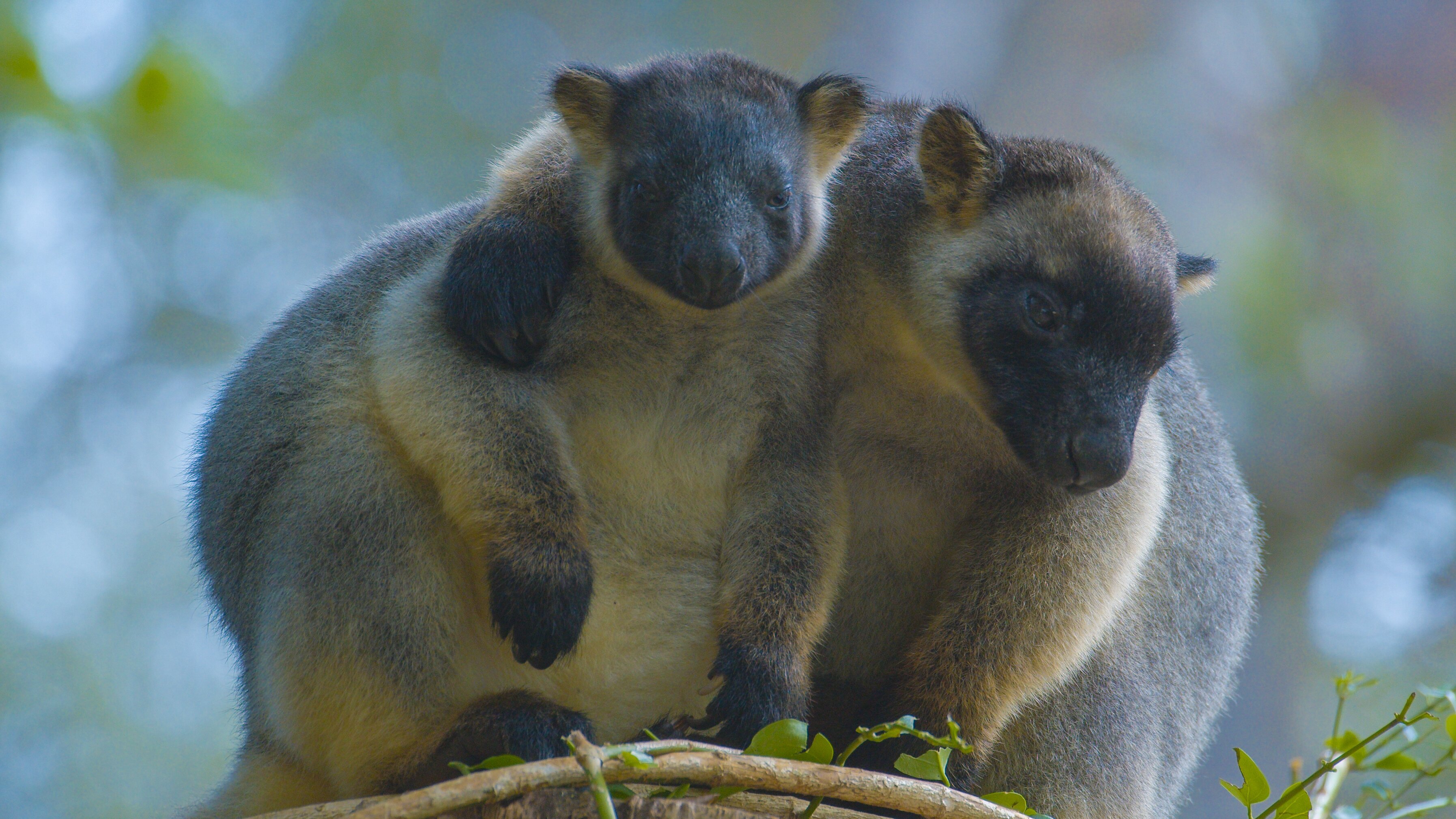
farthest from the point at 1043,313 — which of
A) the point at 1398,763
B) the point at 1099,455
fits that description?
the point at 1398,763

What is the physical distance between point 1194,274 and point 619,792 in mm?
2888

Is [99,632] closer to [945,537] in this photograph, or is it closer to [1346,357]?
[945,537]

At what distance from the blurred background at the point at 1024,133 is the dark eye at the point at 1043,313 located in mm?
6829

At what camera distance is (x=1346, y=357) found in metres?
11.3

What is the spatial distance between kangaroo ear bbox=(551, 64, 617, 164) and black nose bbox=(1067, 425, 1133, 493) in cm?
193

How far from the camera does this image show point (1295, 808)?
345 cm

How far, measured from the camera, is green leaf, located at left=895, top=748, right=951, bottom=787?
303 centimetres

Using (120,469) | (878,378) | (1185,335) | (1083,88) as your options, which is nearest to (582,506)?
(878,378)

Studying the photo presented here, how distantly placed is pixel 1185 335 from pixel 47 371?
32.3 ft

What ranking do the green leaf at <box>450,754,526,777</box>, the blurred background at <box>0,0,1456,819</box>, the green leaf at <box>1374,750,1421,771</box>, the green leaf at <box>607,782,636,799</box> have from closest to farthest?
the green leaf at <box>607,782,636,799</box> < the green leaf at <box>450,754,526,777</box> < the green leaf at <box>1374,750,1421,771</box> < the blurred background at <box>0,0,1456,819</box>

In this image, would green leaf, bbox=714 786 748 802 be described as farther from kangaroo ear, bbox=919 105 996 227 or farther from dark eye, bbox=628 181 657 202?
kangaroo ear, bbox=919 105 996 227

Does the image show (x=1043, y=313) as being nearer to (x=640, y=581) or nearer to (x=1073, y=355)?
(x=1073, y=355)

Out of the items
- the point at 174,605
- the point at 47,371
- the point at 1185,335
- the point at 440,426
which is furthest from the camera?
the point at 174,605

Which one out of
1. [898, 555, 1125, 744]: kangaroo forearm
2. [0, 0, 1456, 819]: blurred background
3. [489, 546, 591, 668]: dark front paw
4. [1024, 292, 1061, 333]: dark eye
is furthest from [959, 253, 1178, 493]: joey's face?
[0, 0, 1456, 819]: blurred background
